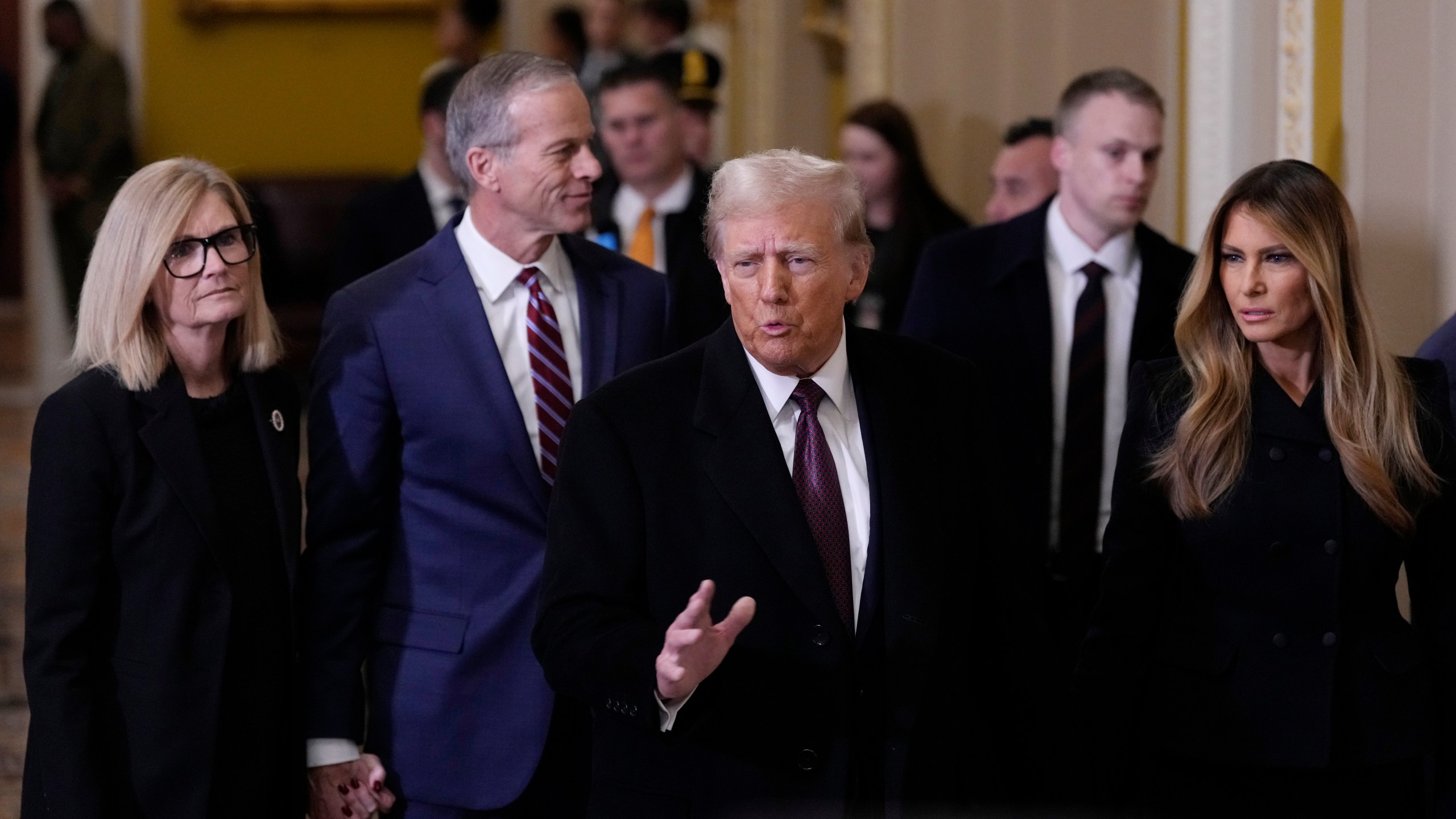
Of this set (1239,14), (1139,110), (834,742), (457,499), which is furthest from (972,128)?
(834,742)

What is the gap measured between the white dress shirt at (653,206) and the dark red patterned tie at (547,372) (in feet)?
5.38

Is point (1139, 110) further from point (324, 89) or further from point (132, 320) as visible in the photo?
point (324, 89)

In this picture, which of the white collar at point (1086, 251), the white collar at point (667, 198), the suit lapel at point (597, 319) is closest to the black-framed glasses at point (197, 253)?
the suit lapel at point (597, 319)

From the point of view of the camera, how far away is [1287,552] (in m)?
2.88

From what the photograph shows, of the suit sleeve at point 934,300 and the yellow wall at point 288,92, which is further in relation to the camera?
the yellow wall at point 288,92

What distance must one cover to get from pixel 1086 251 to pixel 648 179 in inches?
57.3

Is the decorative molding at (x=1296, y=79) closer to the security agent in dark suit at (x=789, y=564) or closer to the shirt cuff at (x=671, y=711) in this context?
the security agent in dark suit at (x=789, y=564)

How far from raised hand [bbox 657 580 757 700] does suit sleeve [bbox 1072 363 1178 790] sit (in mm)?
873

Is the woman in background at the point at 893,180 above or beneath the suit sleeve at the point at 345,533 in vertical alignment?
above

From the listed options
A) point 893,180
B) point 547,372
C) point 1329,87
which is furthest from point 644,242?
point 1329,87

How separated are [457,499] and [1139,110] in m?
1.91

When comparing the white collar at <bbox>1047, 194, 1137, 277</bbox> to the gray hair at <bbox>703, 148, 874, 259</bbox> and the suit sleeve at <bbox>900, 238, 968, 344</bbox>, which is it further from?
the gray hair at <bbox>703, 148, 874, 259</bbox>

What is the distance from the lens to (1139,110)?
4.04m

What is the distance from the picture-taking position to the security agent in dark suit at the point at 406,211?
5691 millimetres
